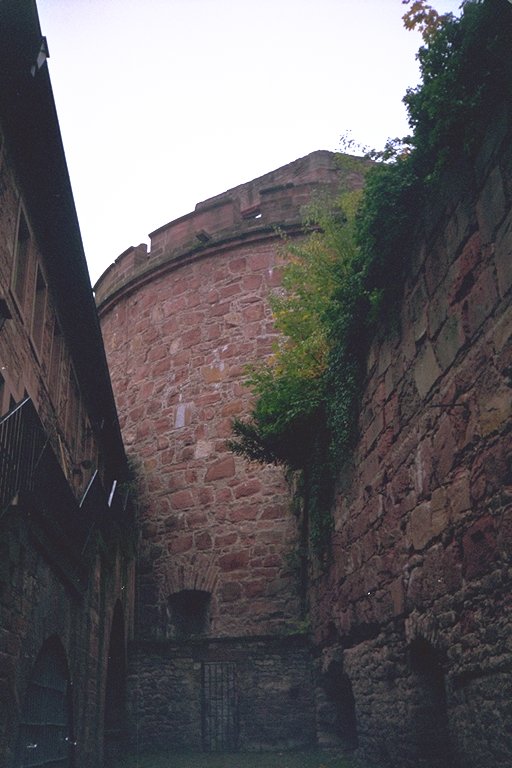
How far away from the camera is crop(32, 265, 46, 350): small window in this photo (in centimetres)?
699

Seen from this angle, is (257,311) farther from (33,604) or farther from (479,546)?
(479,546)

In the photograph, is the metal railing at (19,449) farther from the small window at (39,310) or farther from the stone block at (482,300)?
the stone block at (482,300)

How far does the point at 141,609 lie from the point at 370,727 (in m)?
6.13

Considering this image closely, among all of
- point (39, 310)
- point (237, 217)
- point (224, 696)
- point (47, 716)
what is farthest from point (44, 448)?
point (237, 217)

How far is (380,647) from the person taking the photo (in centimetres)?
614

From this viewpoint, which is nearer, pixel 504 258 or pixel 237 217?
pixel 504 258

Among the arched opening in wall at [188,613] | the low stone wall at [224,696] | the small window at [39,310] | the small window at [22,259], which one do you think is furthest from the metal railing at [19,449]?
the arched opening in wall at [188,613]

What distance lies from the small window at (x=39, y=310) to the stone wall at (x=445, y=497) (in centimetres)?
290

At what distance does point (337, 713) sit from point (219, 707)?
2.72 meters

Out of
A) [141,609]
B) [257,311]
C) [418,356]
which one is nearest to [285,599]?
[141,609]

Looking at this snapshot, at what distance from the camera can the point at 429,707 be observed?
514cm

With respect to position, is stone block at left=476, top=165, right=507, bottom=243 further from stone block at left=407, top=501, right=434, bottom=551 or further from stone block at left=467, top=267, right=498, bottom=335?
stone block at left=407, top=501, right=434, bottom=551

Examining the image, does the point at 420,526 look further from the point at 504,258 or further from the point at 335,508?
the point at 335,508

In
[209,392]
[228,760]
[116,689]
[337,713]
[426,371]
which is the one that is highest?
[209,392]
